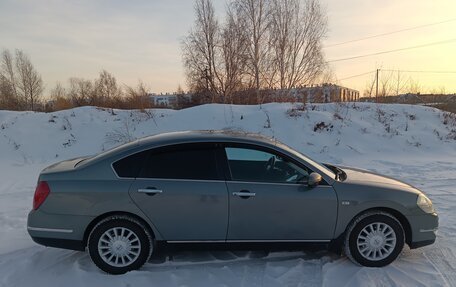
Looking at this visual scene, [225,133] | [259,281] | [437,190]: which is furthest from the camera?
[437,190]

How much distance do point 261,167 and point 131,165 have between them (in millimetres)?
1441

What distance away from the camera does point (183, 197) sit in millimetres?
3928

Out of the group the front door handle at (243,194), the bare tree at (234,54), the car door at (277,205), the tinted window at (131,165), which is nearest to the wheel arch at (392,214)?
the car door at (277,205)

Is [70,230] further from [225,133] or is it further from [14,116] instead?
[14,116]

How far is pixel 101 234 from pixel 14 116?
42.3ft

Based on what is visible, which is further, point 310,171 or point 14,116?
point 14,116

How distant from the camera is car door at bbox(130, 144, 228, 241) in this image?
12.9 ft

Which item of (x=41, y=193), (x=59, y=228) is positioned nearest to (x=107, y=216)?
(x=59, y=228)

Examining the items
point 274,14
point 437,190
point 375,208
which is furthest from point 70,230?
point 274,14

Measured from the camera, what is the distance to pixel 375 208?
413 cm

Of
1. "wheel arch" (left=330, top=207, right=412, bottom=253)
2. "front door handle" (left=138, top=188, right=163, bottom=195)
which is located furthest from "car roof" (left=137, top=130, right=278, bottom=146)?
"wheel arch" (left=330, top=207, right=412, bottom=253)

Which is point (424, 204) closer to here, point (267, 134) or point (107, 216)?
point (107, 216)

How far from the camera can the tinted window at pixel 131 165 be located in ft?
13.1

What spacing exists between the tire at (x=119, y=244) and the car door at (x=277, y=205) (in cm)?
96
